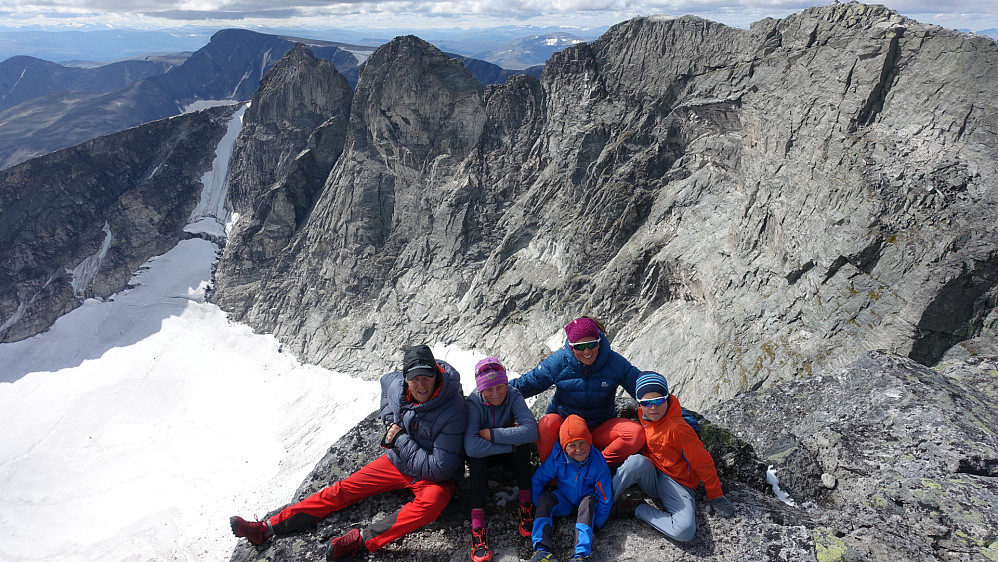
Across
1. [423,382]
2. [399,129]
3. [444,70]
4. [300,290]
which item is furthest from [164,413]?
[423,382]

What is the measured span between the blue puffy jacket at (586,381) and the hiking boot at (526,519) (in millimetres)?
1772

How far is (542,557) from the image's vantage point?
6703mm

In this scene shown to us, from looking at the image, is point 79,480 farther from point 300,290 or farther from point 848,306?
point 848,306

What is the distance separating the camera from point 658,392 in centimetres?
745

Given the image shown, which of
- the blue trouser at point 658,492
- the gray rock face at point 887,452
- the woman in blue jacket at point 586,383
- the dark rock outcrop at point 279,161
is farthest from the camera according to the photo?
the dark rock outcrop at point 279,161

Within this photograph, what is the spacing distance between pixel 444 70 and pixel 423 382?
2194 inches

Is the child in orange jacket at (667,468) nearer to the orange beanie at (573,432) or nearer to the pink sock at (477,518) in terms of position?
the orange beanie at (573,432)

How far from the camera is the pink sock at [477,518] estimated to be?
729cm

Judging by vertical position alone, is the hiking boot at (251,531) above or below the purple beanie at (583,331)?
below

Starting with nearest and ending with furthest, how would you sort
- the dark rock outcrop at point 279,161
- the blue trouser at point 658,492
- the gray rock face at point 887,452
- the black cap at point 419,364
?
the gray rock face at point 887,452
the blue trouser at point 658,492
the black cap at point 419,364
the dark rock outcrop at point 279,161

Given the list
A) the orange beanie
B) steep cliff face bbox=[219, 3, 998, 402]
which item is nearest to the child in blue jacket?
the orange beanie

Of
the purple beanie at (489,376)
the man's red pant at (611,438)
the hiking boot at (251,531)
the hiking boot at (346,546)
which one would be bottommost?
the hiking boot at (251,531)

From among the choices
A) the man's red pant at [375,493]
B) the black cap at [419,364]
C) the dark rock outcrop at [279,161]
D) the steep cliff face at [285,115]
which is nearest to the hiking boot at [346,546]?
the man's red pant at [375,493]

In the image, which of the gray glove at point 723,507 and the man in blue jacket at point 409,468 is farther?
the man in blue jacket at point 409,468
